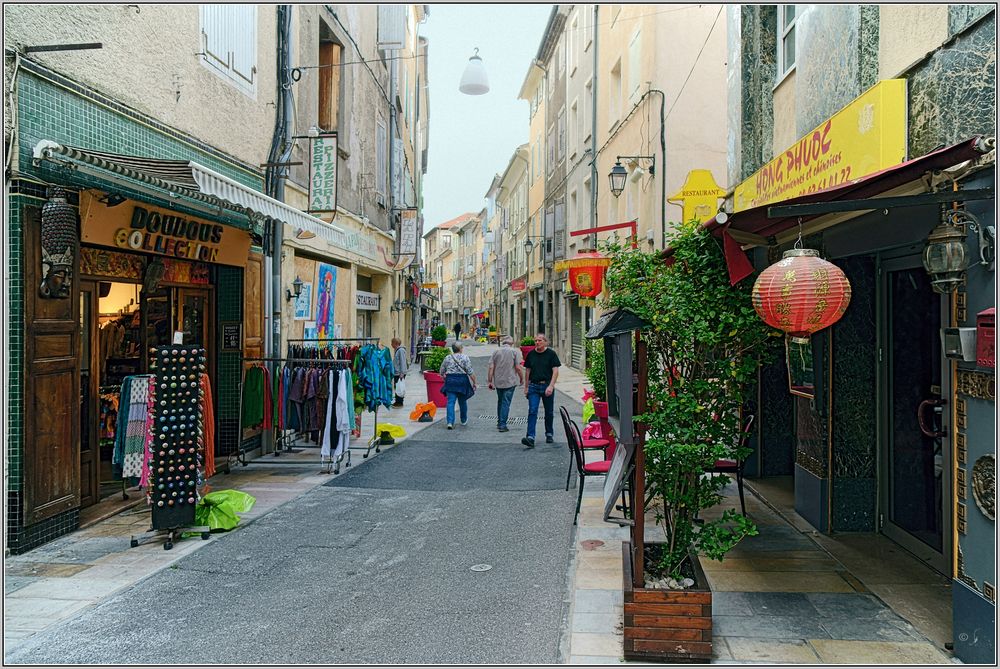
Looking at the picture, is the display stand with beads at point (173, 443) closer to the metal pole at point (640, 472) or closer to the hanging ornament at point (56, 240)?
the hanging ornament at point (56, 240)

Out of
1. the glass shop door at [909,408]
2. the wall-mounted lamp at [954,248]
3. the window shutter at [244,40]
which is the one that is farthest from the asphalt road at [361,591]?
the window shutter at [244,40]

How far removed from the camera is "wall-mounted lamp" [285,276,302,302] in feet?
35.5

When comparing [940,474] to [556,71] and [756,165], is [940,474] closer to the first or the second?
[756,165]

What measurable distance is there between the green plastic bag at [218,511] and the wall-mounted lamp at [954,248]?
567cm

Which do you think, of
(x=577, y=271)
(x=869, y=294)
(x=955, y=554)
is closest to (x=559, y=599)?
(x=955, y=554)

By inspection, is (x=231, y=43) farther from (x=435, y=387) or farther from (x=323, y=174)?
(x=435, y=387)

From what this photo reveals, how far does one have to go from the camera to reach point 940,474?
5.45 meters

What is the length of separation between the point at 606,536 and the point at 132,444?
14.8 ft

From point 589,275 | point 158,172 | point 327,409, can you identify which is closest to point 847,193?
point 158,172

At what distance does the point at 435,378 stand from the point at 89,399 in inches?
329

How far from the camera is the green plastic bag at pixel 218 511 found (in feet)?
20.3

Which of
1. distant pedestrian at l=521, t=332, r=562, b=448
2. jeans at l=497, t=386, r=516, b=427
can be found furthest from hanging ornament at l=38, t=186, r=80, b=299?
jeans at l=497, t=386, r=516, b=427

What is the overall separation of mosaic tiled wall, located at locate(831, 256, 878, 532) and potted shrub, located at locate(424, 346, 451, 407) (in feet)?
30.7

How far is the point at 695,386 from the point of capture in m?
4.06
